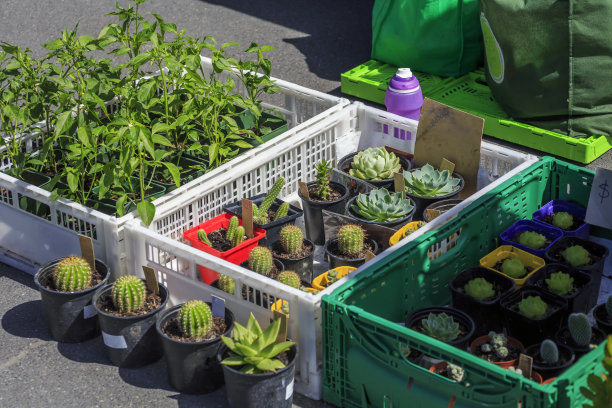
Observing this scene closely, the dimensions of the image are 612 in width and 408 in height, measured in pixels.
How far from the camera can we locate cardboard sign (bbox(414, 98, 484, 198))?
4242 mm

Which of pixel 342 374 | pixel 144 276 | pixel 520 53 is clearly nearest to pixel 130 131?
pixel 144 276

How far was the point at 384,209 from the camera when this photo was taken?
4.09 m

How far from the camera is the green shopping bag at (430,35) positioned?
229 inches

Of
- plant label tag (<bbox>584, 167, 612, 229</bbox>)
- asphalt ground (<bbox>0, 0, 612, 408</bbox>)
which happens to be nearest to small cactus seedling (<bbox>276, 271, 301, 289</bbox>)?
asphalt ground (<bbox>0, 0, 612, 408</bbox>)

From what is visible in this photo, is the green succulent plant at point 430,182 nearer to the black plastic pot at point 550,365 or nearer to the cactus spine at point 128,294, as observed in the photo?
the black plastic pot at point 550,365

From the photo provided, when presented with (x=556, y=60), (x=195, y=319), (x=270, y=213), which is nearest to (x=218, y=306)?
(x=195, y=319)

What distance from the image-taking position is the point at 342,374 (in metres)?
3.42

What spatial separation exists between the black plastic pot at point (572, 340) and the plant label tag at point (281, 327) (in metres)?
0.96

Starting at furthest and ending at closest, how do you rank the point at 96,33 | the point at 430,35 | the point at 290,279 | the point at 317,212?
1. the point at 96,33
2. the point at 430,35
3. the point at 317,212
4. the point at 290,279

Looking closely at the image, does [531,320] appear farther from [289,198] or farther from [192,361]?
[289,198]

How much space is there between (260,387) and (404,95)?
240cm

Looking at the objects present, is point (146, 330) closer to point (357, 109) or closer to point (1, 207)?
point (1, 207)

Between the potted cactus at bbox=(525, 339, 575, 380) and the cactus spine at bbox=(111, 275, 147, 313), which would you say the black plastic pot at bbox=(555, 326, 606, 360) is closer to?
the potted cactus at bbox=(525, 339, 575, 380)

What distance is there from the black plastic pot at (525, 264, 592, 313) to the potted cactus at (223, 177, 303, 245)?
106 cm
